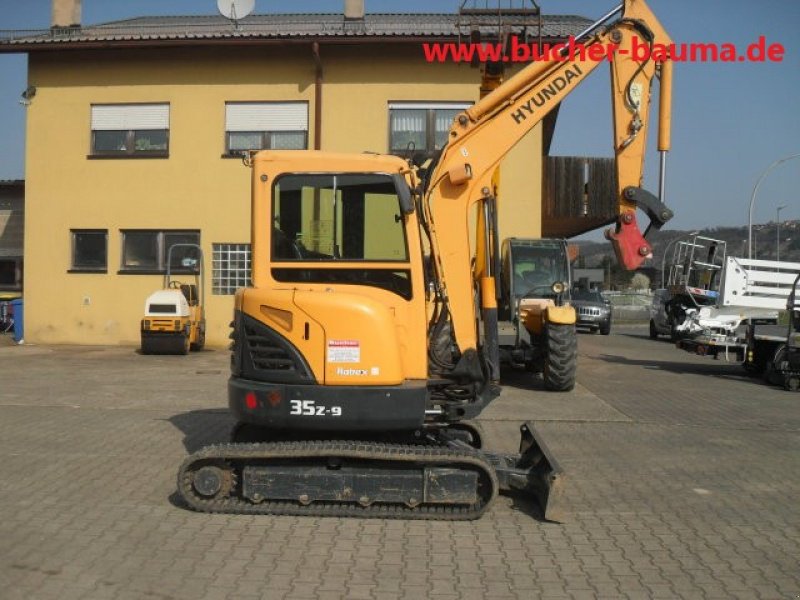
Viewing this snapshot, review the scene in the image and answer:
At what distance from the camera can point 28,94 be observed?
2098 centimetres

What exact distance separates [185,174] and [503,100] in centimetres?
1430

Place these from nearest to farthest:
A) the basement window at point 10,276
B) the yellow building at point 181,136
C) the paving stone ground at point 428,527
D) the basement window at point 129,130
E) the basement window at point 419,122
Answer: the paving stone ground at point 428,527 → the basement window at point 419,122 → the yellow building at point 181,136 → the basement window at point 129,130 → the basement window at point 10,276

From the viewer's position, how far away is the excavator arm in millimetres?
6898

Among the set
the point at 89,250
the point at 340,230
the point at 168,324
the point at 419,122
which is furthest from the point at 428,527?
the point at 89,250

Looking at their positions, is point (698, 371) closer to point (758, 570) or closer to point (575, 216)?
point (575, 216)

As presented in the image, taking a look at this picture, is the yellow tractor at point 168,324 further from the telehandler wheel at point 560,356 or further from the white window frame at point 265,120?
the telehandler wheel at point 560,356

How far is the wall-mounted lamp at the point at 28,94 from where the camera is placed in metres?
21.0

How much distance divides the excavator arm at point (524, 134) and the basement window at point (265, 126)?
1280cm

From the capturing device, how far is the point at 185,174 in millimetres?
20391

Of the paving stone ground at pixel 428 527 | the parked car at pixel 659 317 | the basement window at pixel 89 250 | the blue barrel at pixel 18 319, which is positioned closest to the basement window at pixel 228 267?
the basement window at pixel 89 250

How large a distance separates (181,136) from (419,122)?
5.69 m

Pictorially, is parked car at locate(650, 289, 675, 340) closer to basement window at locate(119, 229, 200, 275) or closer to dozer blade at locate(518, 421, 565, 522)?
basement window at locate(119, 229, 200, 275)

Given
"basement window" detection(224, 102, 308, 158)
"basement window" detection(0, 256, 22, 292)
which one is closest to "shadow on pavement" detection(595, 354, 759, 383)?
"basement window" detection(224, 102, 308, 158)

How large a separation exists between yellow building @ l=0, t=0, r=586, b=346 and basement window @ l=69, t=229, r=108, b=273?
0.11 ft
